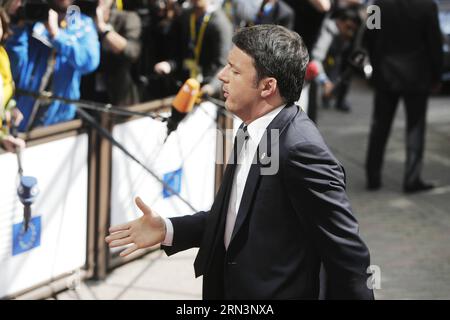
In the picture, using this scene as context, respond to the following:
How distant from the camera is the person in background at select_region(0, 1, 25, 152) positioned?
213 inches

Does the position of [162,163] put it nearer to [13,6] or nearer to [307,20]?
[13,6]

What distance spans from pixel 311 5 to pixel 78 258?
339 centimetres

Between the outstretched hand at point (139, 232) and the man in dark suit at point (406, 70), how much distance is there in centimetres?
552

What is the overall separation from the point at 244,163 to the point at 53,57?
304 cm

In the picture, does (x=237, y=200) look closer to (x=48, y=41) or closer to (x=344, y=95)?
(x=48, y=41)

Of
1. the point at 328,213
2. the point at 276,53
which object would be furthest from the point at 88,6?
the point at 328,213

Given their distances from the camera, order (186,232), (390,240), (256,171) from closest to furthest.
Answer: (256,171) < (186,232) < (390,240)

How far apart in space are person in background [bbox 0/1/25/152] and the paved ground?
49.1 inches

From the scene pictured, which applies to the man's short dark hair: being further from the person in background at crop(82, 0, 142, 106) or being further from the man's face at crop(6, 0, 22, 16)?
the person in background at crop(82, 0, 142, 106)

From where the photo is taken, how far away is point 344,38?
12.1m

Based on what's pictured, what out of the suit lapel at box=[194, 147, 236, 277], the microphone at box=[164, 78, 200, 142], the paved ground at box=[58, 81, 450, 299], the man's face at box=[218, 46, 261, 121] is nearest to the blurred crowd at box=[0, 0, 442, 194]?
the paved ground at box=[58, 81, 450, 299]

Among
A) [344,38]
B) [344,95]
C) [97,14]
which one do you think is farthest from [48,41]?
[344,95]

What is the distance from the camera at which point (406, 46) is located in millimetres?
8641

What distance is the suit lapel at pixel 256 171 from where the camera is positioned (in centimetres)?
329
